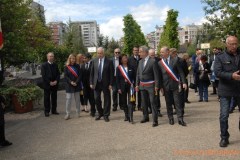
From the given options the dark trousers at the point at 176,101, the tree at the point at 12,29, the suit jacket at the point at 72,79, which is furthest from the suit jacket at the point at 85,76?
the tree at the point at 12,29

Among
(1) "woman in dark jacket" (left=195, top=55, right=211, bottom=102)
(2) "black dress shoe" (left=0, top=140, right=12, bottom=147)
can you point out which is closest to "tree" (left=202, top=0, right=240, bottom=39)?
(1) "woman in dark jacket" (left=195, top=55, right=211, bottom=102)

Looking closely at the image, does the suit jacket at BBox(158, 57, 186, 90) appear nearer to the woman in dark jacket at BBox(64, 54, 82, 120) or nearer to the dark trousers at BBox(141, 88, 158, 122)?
the dark trousers at BBox(141, 88, 158, 122)

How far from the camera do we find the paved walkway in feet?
19.3

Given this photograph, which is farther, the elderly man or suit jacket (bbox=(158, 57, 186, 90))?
suit jacket (bbox=(158, 57, 186, 90))

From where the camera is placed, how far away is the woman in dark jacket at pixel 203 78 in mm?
12461

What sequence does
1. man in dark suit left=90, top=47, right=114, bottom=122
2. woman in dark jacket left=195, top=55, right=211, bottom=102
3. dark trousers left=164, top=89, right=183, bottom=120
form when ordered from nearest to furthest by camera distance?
dark trousers left=164, top=89, right=183, bottom=120 → man in dark suit left=90, top=47, right=114, bottom=122 → woman in dark jacket left=195, top=55, right=211, bottom=102

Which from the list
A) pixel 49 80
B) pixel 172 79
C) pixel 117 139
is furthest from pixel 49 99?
pixel 172 79

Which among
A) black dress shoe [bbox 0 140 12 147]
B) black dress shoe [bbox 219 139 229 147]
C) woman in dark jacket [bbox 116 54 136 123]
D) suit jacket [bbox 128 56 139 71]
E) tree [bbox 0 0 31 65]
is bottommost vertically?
black dress shoe [bbox 0 140 12 147]

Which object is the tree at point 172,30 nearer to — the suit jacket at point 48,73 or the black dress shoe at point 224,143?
the suit jacket at point 48,73

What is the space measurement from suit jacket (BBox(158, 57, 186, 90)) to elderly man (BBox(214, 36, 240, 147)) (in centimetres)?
211

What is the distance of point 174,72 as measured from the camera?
27.2ft

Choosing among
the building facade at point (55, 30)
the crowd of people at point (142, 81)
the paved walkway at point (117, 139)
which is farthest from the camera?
the building facade at point (55, 30)

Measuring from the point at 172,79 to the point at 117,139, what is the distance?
226 centimetres

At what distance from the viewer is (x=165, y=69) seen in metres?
8.35
